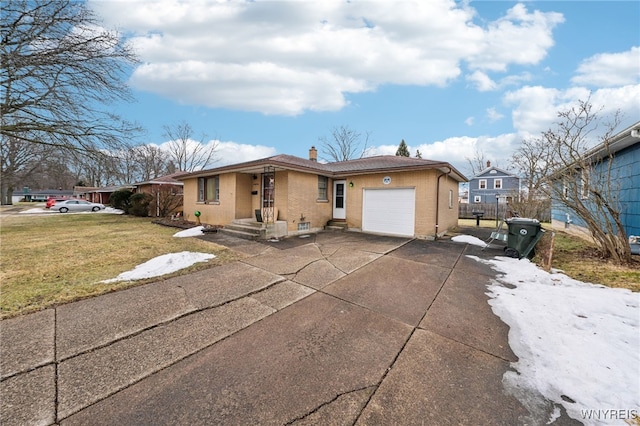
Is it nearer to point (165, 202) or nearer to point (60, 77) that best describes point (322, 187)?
point (60, 77)

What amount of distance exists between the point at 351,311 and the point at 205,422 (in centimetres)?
231

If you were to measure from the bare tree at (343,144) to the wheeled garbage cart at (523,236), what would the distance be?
2543 centimetres

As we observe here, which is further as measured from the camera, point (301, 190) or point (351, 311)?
point (301, 190)

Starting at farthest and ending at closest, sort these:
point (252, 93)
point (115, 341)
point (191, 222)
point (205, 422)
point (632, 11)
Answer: point (252, 93), point (191, 222), point (632, 11), point (115, 341), point (205, 422)

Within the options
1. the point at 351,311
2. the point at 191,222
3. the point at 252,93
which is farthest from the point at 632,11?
the point at 191,222

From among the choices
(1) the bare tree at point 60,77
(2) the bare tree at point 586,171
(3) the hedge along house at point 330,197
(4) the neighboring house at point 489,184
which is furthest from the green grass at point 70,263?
(4) the neighboring house at point 489,184

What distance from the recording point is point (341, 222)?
38.8 feet

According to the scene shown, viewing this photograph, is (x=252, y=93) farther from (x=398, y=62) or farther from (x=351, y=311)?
(x=351, y=311)

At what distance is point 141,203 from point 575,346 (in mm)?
21244

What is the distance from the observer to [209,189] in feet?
41.5

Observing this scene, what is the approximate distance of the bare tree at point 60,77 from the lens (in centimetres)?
825

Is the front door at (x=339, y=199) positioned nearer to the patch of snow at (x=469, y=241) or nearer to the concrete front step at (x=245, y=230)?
the concrete front step at (x=245, y=230)

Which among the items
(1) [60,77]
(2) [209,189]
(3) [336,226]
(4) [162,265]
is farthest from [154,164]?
(4) [162,265]

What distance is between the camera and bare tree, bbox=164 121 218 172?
34.8 meters
